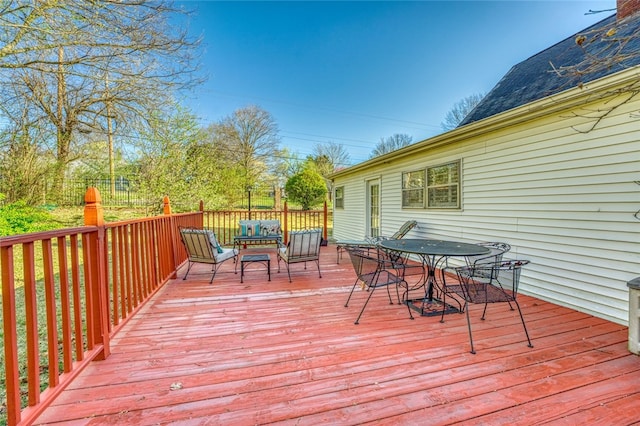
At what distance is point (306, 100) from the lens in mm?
16516

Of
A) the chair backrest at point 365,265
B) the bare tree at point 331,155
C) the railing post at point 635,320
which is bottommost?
the railing post at point 635,320

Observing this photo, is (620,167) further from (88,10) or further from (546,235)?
(88,10)

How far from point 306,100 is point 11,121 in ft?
41.1

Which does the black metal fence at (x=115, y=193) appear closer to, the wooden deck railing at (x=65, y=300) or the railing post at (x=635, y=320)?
the wooden deck railing at (x=65, y=300)

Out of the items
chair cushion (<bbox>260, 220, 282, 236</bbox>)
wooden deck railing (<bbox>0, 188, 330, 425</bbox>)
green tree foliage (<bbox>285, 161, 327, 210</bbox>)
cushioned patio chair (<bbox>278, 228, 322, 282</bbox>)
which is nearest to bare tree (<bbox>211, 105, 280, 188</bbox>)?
green tree foliage (<bbox>285, 161, 327, 210</bbox>)

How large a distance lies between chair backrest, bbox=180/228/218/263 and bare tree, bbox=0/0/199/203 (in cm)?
325

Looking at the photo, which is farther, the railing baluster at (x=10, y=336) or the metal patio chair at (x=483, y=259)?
the metal patio chair at (x=483, y=259)

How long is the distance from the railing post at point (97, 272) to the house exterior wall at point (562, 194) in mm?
4445

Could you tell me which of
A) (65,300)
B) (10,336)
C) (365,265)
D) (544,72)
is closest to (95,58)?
(65,300)

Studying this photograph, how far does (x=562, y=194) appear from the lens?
11.4 feet

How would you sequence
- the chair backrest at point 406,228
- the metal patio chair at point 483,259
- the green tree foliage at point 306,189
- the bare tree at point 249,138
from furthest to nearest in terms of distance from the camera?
the bare tree at point 249,138 < the green tree foliage at point 306,189 < the chair backrest at point 406,228 < the metal patio chair at point 483,259

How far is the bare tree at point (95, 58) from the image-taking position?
4148 millimetres

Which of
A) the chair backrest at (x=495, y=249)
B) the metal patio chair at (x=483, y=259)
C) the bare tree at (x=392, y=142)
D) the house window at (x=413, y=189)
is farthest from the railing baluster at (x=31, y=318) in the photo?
the bare tree at (x=392, y=142)

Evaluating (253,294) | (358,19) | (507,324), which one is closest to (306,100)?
(358,19)
